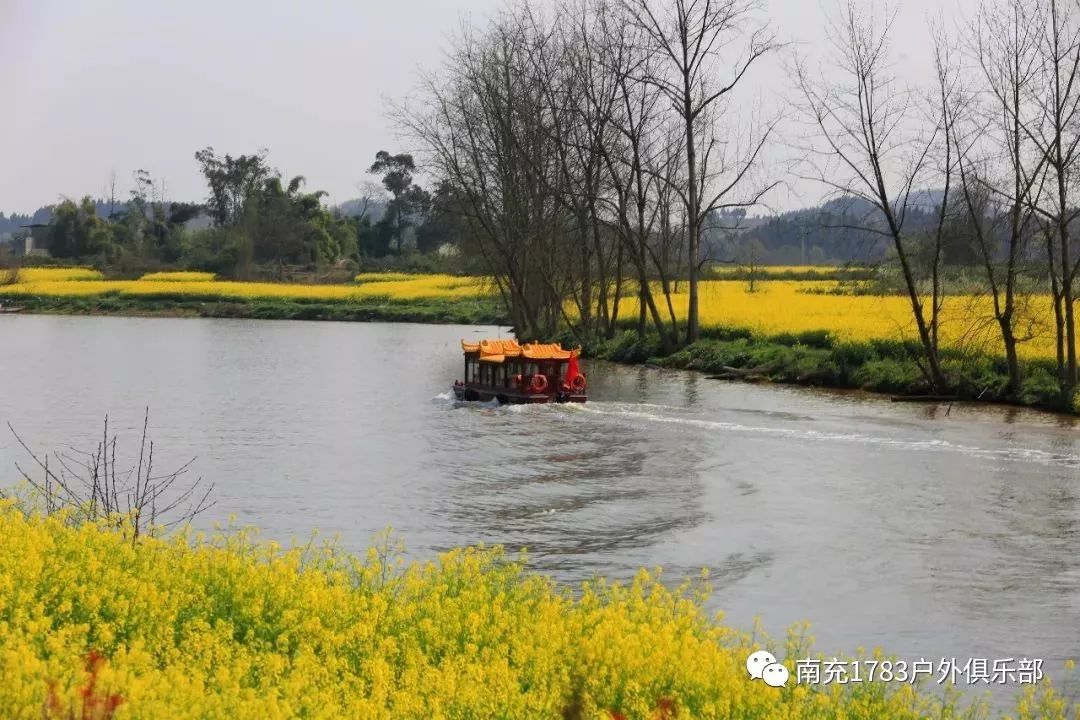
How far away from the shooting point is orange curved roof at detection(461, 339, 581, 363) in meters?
29.9

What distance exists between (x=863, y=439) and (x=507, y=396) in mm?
9127

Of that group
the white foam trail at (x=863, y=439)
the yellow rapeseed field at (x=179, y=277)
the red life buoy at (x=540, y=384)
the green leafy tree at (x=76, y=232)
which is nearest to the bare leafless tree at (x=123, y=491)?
the white foam trail at (x=863, y=439)

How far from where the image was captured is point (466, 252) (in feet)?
198

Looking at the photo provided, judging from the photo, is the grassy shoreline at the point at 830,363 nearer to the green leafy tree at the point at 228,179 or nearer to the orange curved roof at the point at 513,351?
the orange curved roof at the point at 513,351

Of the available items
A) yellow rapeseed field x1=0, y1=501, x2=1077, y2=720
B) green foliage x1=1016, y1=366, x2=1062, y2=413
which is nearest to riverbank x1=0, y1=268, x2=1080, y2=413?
green foliage x1=1016, y1=366, x2=1062, y2=413

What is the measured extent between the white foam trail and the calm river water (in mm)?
81

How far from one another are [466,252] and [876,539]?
46.4 metres

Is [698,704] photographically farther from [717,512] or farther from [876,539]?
[717,512]

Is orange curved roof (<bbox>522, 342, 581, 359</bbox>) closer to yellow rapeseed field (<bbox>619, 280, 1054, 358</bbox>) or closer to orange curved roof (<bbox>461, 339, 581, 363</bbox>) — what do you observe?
orange curved roof (<bbox>461, 339, 581, 363</bbox>)

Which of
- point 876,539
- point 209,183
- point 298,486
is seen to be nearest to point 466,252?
point 298,486

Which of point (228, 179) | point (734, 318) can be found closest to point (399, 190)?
point (228, 179)

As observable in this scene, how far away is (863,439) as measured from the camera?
23.2m

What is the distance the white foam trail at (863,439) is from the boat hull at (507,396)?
124cm

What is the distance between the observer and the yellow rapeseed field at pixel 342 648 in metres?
6.53
